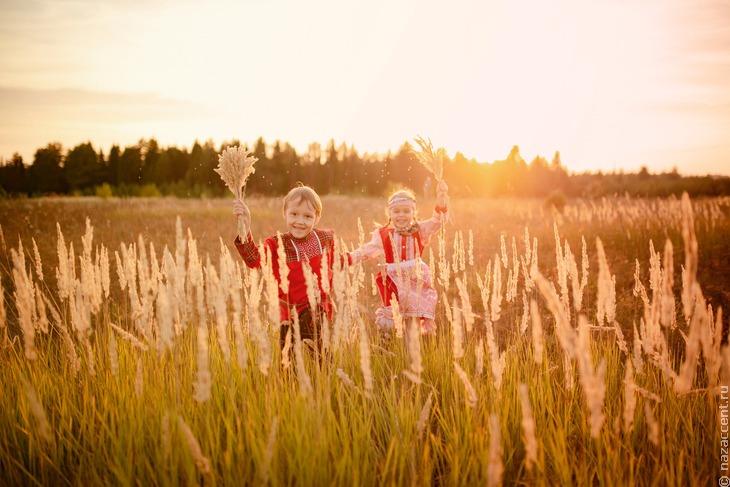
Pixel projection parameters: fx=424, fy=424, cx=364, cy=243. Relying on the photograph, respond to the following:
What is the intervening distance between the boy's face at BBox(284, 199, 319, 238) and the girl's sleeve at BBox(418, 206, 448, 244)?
126cm

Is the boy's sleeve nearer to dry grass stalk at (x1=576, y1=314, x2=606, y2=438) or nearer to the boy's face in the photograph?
the boy's face

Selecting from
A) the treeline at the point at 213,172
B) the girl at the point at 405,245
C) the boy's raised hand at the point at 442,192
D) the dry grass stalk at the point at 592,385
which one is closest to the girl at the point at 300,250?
the girl at the point at 405,245

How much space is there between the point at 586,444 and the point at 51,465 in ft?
8.71

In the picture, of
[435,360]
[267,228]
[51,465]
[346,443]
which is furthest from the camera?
[267,228]

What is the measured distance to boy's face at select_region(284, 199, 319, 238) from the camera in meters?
3.78

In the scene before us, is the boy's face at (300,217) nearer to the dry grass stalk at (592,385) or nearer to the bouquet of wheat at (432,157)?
the bouquet of wheat at (432,157)

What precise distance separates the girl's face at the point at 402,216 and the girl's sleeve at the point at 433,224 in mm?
182

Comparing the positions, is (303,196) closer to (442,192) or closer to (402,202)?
(402,202)

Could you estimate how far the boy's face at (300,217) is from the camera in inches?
149

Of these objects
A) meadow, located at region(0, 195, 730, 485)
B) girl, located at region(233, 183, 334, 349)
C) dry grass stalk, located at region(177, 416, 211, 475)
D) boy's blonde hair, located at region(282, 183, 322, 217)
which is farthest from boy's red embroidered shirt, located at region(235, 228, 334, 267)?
dry grass stalk, located at region(177, 416, 211, 475)

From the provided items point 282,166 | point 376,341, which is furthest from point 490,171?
point 376,341

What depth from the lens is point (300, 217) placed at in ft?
12.4

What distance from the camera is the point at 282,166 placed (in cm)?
6253

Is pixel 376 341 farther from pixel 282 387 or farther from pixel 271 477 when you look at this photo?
pixel 271 477
